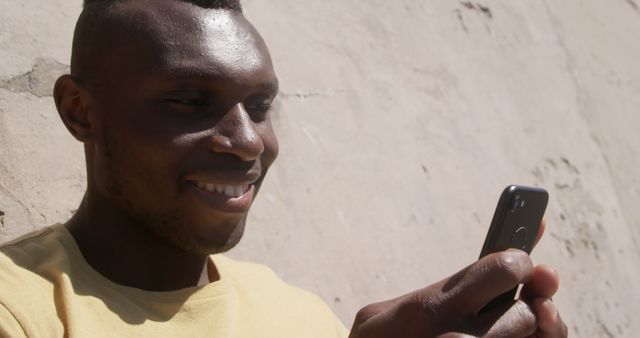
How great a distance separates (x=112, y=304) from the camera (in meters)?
1.64

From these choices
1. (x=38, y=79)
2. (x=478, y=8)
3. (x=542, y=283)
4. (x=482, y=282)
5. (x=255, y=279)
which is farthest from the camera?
(x=478, y=8)

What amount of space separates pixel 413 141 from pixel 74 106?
76.1 inches

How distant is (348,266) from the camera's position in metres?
2.97

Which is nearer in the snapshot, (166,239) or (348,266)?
(166,239)

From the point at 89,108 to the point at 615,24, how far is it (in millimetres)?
4059

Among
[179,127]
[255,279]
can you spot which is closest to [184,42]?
[179,127]

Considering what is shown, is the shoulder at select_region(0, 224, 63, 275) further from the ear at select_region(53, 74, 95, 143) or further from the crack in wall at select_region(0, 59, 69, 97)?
the crack in wall at select_region(0, 59, 69, 97)

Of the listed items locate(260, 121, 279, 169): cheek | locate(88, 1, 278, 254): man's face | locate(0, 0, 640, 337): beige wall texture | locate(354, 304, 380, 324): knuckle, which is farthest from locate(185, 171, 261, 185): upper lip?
locate(0, 0, 640, 337): beige wall texture

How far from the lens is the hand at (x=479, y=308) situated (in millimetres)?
1460

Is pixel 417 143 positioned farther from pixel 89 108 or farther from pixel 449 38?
pixel 89 108

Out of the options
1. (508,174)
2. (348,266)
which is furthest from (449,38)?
(348,266)

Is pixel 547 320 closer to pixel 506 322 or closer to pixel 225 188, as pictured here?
pixel 506 322

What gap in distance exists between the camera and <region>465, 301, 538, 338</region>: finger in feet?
4.86

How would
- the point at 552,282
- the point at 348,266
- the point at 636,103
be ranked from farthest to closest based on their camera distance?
the point at 636,103 < the point at 348,266 < the point at 552,282
